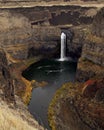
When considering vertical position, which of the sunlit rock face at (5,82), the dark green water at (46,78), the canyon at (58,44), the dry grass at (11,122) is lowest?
the dark green water at (46,78)

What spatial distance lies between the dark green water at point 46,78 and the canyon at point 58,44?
1109mm

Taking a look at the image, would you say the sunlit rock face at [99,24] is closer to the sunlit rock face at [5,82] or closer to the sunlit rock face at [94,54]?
the sunlit rock face at [94,54]

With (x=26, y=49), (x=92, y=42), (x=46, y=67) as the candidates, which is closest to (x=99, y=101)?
(x=92, y=42)

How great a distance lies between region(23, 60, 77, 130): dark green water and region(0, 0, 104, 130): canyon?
1109 mm

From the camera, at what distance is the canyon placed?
42553 mm

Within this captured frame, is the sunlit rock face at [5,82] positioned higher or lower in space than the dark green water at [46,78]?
higher

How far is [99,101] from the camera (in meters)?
42.1

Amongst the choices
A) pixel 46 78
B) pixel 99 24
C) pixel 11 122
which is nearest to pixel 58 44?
pixel 46 78

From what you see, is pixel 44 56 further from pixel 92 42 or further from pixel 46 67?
pixel 92 42

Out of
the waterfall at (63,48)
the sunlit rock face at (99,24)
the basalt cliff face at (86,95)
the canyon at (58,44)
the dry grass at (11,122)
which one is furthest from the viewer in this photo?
the waterfall at (63,48)

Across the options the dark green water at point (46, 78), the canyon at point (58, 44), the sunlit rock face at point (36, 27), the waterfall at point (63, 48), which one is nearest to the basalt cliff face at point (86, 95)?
the canyon at point (58, 44)

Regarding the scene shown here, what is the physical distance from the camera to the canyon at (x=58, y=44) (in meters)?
42.6

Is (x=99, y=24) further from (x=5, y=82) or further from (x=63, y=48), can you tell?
(x=5, y=82)

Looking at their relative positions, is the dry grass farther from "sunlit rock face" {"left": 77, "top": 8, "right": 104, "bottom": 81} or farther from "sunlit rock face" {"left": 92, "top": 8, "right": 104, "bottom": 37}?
"sunlit rock face" {"left": 92, "top": 8, "right": 104, "bottom": 37}
